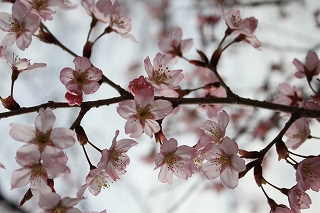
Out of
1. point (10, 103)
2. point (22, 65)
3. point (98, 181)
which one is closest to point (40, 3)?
point (22, 65)

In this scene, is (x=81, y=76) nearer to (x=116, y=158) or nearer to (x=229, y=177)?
(x=116, y=158)

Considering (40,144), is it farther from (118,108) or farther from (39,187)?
(118,108)

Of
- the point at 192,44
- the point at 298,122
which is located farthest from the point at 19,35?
the point at 298,122

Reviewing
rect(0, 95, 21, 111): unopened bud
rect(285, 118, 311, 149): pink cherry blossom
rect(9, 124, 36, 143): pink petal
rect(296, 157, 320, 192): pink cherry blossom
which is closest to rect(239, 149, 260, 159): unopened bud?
rect(296, 157, 320, 192): pink cherry blossom

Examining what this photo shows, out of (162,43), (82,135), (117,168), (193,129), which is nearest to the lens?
(82,135)

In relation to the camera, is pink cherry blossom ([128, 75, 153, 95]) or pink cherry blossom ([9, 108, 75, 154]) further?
pink cherry blossom ([128, 75, 153, 95])

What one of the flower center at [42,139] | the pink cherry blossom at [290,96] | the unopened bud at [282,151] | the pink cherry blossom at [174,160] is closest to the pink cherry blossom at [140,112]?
the pink cherry blossom at [174,160]

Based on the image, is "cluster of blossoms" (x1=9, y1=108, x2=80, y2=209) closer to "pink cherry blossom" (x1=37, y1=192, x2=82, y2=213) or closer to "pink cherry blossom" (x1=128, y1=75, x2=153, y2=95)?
"pink cherry blossom" (x1=37, y1=192, x2=82, y2=213)
